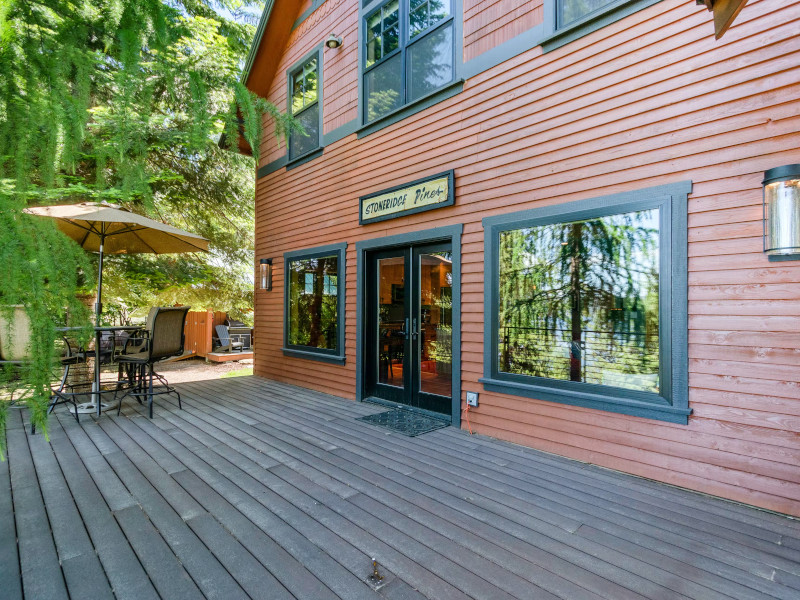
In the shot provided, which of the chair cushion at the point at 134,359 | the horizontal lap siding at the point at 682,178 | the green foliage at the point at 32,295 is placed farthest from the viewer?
the chair cushion at the point at 134,359

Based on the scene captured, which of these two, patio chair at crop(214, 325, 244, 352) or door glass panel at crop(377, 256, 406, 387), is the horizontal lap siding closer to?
door glass panel at crop(377, 256, 406, 387)

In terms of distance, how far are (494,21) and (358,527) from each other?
13.9ft

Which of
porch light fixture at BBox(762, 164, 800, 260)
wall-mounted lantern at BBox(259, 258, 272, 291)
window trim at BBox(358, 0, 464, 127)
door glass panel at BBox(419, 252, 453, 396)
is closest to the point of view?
porch light fixture at BBox(762, 164, 800, 260)

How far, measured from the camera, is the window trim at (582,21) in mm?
3027

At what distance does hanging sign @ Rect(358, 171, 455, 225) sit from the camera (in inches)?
164

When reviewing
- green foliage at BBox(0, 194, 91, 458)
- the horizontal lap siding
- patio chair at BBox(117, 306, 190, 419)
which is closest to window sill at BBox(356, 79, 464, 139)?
the horizontal lap siding

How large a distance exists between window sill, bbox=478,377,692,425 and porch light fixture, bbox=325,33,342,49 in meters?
4.67

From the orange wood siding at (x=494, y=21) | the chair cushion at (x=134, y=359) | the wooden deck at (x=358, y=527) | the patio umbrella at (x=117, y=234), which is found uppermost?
the orange wood siding at (x=494, y=21)

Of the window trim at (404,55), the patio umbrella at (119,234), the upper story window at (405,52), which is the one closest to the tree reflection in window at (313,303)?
the patio umbrella at (119,234)

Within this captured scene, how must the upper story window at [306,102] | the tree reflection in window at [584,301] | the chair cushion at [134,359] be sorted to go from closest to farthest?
the tree reflection in window at [584,301], the chair cushion at [134,359], the upper story window at [306,102]

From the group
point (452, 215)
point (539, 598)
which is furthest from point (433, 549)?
point (452, 215)

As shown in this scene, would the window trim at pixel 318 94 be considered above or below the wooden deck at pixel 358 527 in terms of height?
above

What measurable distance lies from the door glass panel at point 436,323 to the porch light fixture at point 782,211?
2.42m

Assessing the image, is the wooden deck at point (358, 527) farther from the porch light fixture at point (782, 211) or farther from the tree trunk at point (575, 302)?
the porch light fixture at point (782, 211)
